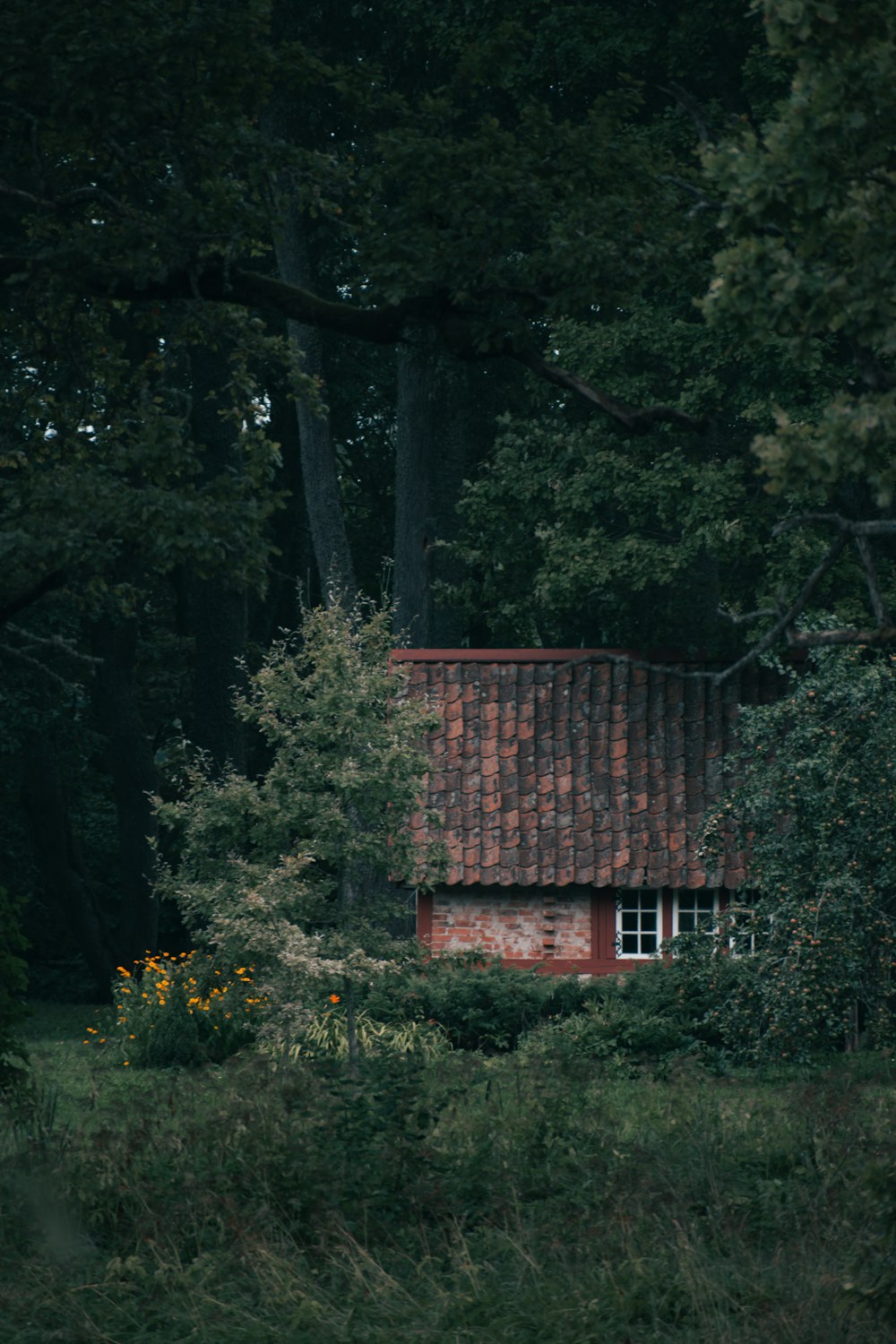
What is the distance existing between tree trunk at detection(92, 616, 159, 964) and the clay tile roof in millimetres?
8882

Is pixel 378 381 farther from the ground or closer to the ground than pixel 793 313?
farther from the ground

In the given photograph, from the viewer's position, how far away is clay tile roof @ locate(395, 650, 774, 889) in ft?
61.2

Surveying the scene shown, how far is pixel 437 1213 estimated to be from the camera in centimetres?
796

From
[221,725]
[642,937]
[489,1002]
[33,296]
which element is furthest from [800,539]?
[221,725]

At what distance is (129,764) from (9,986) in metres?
17.6

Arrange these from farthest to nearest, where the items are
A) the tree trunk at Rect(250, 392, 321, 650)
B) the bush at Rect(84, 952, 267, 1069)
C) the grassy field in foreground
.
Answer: the tree trunk at Rect(250, 392, 321, 650) → the bush at Rect(84, 952, 267, 1069) → the grassy field in foreground

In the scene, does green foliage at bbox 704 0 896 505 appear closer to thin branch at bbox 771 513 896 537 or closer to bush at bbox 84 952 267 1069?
thin branch at bbox 771 513 896 537

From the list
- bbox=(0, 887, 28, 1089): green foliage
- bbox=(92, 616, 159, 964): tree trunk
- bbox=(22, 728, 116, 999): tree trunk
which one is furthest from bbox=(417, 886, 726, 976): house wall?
bbox=(22, 728, 116, 999): tree trunk

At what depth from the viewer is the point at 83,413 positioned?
13477 millimetres

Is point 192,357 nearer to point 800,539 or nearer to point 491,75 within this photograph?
point 800,539

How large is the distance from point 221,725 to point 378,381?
673cm

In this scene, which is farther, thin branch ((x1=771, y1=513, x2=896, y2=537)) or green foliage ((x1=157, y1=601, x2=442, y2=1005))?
green foliage ((x1=157, y1=601, x2=442, y2=1005))

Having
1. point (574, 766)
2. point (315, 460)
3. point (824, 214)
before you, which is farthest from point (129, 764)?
point (824, 214)

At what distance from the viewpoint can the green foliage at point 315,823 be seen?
14.5 m
